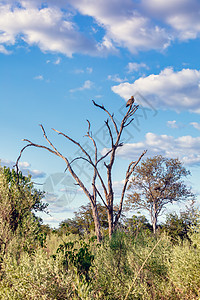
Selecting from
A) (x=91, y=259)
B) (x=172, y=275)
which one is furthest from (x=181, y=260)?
(x=91, y=259)

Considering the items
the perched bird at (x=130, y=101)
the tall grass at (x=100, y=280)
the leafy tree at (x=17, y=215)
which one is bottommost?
the tall grass at (x=100, y=280)

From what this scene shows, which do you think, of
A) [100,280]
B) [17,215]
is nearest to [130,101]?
[17,215]

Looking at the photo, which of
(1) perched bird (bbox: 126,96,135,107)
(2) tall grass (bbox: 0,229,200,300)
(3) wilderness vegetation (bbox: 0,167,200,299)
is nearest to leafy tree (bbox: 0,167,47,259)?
(3) wilderness vegetation (bbox: 0,167,200,299)

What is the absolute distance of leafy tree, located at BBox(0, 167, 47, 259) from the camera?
287 inches

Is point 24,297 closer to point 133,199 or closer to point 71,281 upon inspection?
point 71,281

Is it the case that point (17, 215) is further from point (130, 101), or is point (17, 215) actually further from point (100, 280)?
point (130, 101)

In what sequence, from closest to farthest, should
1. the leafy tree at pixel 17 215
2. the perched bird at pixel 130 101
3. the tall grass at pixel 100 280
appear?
the tall grass at pixel 100 280 → the leafy tree at pixel 17 215 → the perched bird at pixel 130 101

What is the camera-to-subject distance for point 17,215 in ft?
26.0

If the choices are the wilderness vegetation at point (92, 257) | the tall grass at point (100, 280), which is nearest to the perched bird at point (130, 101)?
the wilderness vegetation at point (92, 257)

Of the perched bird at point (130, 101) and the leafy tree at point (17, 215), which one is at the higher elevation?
the perched bird at point (130, 101)

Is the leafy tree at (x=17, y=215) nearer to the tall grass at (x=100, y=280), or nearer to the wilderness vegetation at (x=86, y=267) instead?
the wilderness vegetation at (x=86, y=267)

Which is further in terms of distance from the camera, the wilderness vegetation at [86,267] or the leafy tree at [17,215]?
the leafy tree at [17,215]

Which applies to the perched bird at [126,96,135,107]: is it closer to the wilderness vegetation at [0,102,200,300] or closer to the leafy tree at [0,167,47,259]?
the wilderness vegetation at [0,102,200,300]

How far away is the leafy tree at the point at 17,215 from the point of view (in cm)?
728
